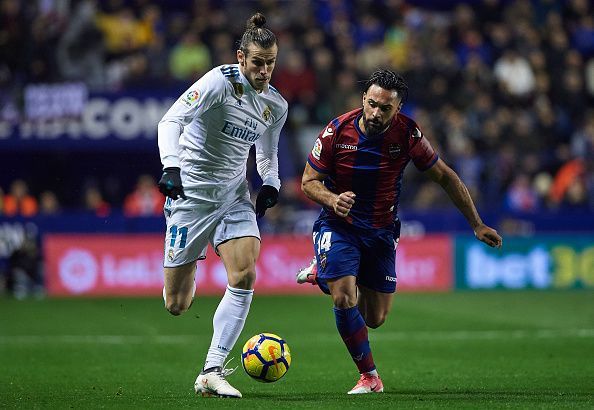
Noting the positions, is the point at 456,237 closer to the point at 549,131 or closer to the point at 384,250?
the point at 549,131

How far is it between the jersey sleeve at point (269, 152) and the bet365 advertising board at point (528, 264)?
36.3ft

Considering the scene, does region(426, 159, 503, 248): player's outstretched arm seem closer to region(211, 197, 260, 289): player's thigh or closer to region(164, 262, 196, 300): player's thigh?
region(211, 197, 260, 289): player's thigh

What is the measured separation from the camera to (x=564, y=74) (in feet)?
76.7

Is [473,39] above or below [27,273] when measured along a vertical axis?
above

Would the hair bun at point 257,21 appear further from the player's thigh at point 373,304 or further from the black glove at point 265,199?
the player's thigh at point 373,304

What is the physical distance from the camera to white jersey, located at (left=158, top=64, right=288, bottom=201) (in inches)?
332

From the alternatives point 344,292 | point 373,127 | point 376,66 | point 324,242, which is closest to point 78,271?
point 376,66

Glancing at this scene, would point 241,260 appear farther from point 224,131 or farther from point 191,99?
point 191,99

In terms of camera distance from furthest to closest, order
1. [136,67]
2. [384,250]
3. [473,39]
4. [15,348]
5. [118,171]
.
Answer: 1. [473,39]
2. [118,171]
3. [136,67]
4. [15,348]
5. [384,250]

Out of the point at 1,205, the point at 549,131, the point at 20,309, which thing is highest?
the point at 549,131

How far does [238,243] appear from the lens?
27.6 ft

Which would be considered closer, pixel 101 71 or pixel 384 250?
pixel 384 250

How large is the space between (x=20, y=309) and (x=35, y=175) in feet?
18.3

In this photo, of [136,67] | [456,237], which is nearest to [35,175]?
[136,67]
